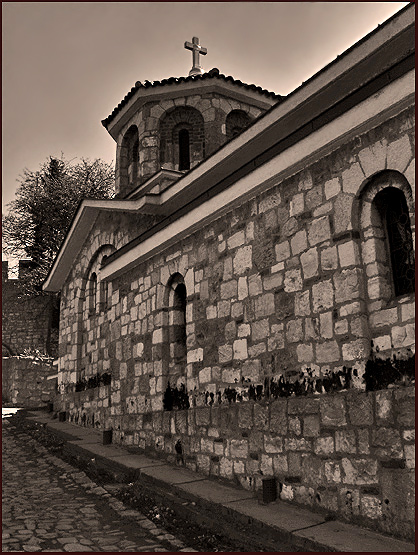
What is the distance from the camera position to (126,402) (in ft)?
25.1

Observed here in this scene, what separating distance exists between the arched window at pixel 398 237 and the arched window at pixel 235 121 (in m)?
7.04

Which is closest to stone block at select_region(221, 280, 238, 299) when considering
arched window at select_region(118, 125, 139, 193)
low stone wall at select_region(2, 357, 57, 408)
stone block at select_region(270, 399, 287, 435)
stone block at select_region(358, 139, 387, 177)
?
stone block at select_region(270, 399, 287, 435)

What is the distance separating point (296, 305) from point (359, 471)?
1497 mm

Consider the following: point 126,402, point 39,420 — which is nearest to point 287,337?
Result: point 126,402

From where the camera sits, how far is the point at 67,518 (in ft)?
16.2

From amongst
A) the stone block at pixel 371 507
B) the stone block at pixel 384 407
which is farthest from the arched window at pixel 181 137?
the stone block at pixel 371 507

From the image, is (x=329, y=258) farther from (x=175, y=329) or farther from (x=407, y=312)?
(x=175, y=329)

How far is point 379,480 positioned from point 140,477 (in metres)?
3.13

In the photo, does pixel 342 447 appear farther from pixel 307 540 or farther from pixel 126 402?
pixel 126 402

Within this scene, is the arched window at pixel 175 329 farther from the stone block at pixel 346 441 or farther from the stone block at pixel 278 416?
the stone block at pixel 346 441

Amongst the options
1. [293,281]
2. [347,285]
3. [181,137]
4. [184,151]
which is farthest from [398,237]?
[181,137]

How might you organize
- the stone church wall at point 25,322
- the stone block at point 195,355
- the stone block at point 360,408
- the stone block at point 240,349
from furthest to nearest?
1. the stone church wall at point 25,322
2. the stone block at point 195,355
3. the stone block at point 240,349
4. the stone block at point 360,408

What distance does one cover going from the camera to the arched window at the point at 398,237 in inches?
154

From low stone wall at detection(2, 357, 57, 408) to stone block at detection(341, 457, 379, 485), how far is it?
1329cm
